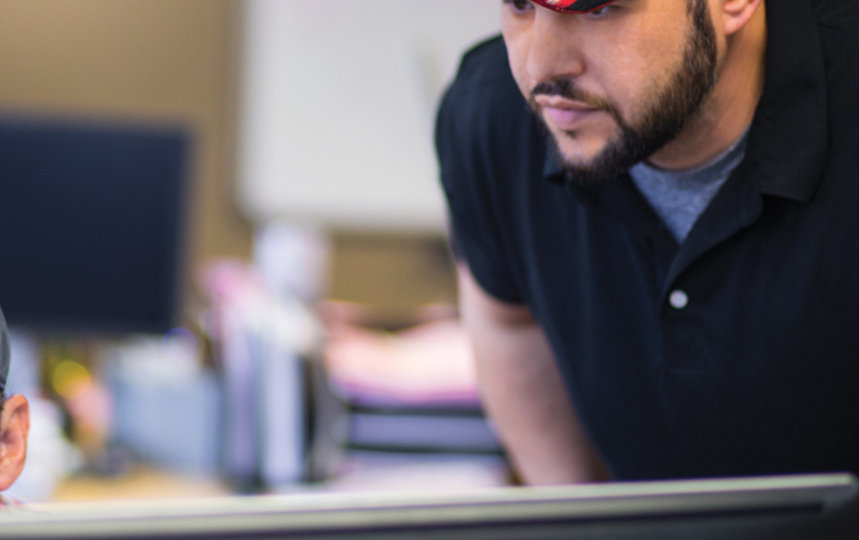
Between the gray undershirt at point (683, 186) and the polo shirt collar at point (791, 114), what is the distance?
0.07ft

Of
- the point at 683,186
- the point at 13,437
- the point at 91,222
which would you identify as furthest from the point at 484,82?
the point at 91,222

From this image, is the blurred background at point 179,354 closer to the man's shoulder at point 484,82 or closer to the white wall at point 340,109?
the man's shoulder at point 484,82

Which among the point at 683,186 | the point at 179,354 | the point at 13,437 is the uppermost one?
the point at 683,186

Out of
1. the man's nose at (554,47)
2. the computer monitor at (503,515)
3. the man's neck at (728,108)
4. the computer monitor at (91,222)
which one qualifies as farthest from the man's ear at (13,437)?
the computer monitor at (91,222)

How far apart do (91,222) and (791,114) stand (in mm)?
1238

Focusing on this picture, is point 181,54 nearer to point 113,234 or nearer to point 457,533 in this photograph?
point 113,234

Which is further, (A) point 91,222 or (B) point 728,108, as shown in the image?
(A) point 91,222

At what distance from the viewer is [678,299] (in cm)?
81

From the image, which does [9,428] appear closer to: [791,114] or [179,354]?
[791,114]

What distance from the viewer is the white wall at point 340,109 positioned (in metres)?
2.84

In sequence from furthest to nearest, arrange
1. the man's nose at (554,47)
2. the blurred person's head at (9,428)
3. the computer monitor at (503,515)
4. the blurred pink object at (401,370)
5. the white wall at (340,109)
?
the white wall at (340,109) → the blurred pink object at (401,370) → the man's nose at (554,47) → the blurred person's head at (9,428) → the computer monitor at (503,515)

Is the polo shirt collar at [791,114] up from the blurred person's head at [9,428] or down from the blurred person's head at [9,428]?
up

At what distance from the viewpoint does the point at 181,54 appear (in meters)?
2.74

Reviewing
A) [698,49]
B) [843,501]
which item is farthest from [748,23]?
[843,501]
